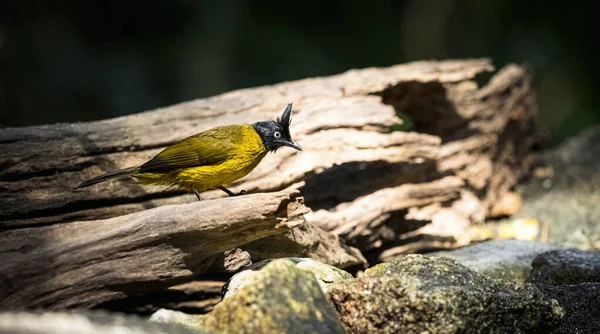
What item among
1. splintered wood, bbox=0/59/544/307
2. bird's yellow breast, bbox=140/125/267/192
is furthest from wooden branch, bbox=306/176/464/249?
→ bird's yellow breast, bbox=140/125/267/192

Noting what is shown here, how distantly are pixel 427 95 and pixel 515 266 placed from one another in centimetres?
193

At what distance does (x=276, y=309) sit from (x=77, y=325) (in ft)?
2.65

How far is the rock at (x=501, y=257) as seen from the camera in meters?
4.63

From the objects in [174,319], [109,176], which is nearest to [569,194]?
[109,176]

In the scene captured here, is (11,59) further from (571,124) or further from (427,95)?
(571,124)

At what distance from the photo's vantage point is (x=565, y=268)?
14.0 feet

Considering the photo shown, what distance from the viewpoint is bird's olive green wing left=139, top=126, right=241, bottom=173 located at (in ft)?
13.4

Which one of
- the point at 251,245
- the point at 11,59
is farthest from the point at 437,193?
the point at 11,59

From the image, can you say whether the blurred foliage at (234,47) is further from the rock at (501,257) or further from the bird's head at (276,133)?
the bird's head at (276,133)

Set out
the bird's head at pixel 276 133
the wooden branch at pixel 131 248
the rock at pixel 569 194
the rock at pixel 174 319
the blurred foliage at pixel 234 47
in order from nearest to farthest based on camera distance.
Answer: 1. the rock at pixel 174 319
2. the wooden branch at pixel 131 248
3. the bird's head at pixel 276 133
4. the rock at pixel 569 194
5. the blurred foliage at pixel 234 47

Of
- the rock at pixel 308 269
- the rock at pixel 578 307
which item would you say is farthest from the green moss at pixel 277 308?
the rock at pixel 578 307

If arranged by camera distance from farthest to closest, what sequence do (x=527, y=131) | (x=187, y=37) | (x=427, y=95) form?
(x=187, y=37) → (x=527, y=131) → (x=427, y=95)

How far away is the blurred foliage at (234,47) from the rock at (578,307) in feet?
22.5

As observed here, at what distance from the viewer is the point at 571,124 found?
988 cm
